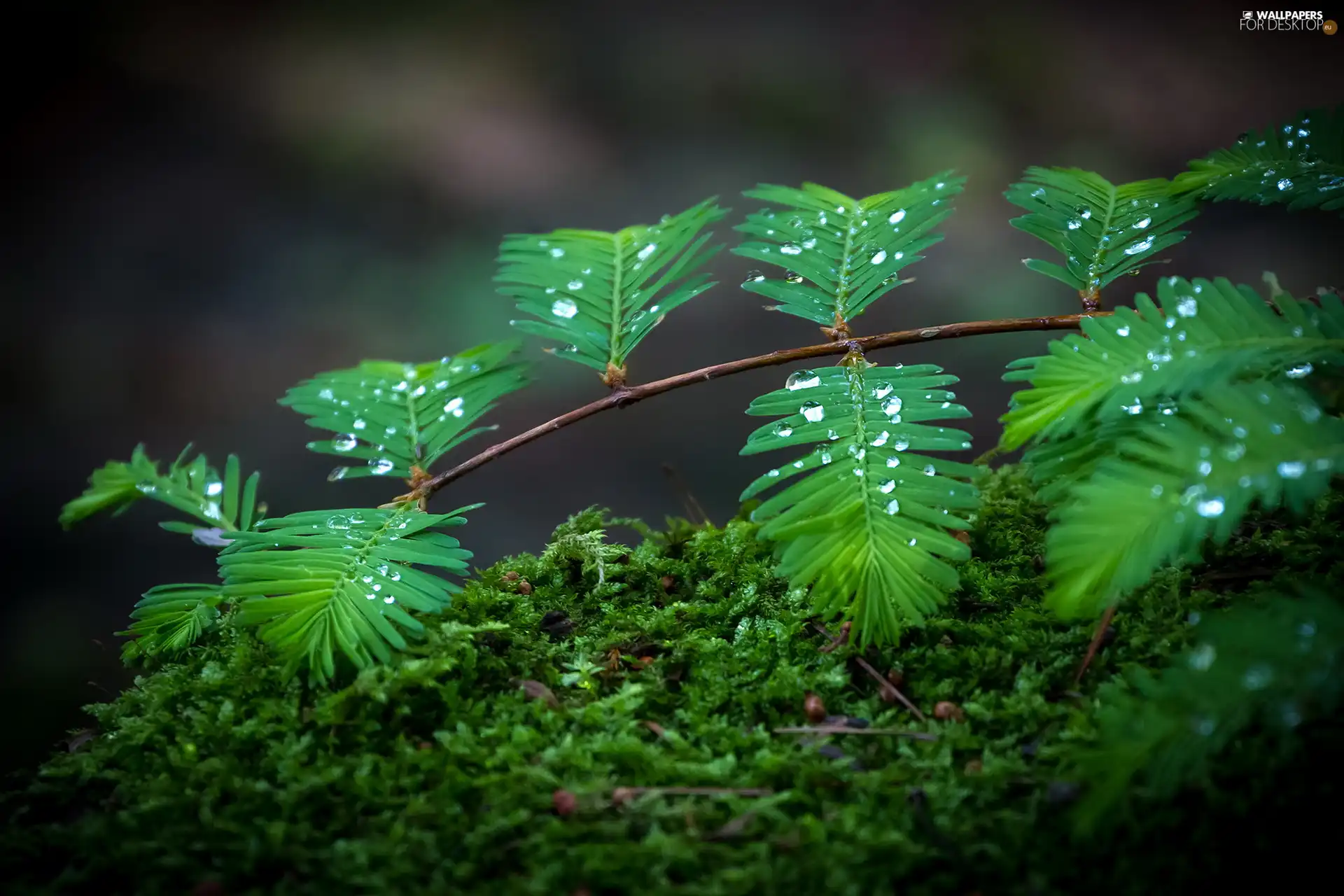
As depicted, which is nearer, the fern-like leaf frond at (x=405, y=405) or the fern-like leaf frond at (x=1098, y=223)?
the fern-like leaf frond at (x=1098, y=223)

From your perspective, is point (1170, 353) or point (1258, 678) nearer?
point (1258, 678)

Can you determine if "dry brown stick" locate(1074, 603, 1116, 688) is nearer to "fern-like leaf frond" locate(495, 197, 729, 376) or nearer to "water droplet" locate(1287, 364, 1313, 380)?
"water droplet" locate(1287, 364, 1313, 380)

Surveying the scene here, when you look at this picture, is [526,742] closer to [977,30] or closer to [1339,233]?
[977,30]

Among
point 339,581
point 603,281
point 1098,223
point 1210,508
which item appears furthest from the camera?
point 603,281

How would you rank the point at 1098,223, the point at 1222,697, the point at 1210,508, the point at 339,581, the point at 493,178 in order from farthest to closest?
the point at 493,178 → the point at 1098,223 → the point at 339,581 → the point at 1210,508 → the point at 1222,697

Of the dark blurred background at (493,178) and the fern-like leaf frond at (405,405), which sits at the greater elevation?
the dark blurred background at (493,178)

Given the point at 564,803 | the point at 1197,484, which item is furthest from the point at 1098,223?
the point at 564,803

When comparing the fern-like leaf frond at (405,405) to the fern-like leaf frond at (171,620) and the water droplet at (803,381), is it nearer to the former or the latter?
the fern-like leaf frond at (171,620)

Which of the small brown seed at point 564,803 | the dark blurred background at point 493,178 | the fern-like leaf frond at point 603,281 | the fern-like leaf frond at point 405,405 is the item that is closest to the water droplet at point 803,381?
the fern-like leaf frond at point 603,281

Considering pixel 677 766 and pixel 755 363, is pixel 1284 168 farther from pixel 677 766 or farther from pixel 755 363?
pixel 677 766
